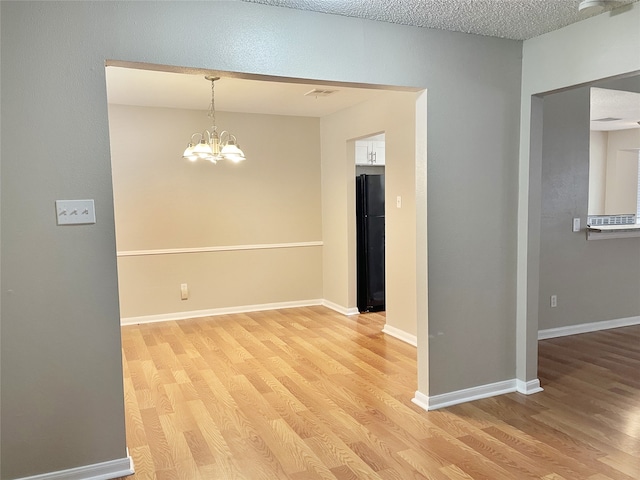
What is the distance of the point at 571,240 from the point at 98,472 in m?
4.43

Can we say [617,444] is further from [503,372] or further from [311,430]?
[311,430]

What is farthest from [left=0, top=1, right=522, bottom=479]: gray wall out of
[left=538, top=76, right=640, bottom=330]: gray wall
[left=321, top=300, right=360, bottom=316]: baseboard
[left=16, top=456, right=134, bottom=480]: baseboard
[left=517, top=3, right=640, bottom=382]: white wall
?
[left=321, top=300, right=360, bottom=316]: baseboard

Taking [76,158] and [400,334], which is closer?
[76,158]

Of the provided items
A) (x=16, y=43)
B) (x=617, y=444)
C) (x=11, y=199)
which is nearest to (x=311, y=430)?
(x=617, y=444)

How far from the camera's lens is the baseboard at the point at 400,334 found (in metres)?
4.57

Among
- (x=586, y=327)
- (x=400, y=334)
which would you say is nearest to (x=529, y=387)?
(x=400, y=334)

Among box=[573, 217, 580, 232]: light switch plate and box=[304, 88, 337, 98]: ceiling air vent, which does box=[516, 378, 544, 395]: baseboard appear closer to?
box=[573, 217, 580, 232]: light switch plate

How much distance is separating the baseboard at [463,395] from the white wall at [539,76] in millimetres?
148

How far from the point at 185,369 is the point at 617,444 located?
3.08 m

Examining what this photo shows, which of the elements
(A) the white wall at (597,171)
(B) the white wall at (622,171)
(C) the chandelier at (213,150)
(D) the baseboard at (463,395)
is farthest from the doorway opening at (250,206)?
(B) the white wall at (622,171)

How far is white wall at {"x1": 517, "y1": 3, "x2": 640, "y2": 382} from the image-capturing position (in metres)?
2.67

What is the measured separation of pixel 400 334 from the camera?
4773mm

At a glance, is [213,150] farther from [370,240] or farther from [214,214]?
[370,240]

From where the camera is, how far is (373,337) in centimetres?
484
